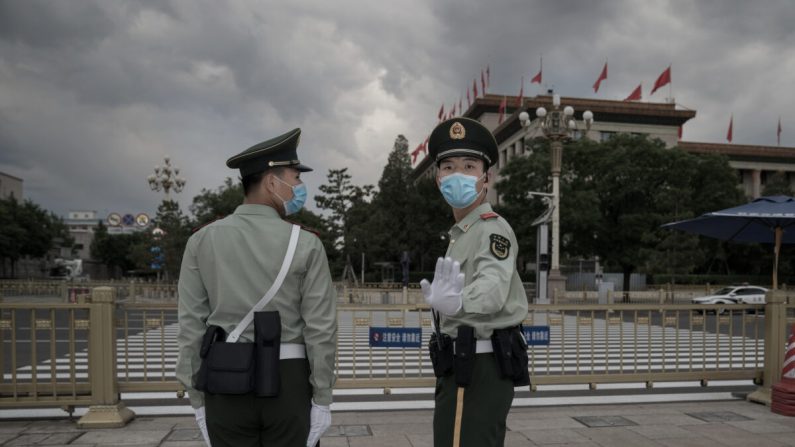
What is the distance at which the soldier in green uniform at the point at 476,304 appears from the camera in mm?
2352

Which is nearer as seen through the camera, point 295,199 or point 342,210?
point 295,199

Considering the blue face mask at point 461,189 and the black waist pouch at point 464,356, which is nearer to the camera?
the black waist pouch at point 464,356

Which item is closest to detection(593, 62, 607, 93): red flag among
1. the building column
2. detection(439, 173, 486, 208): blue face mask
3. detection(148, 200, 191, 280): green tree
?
detection(148, 200, 191, 280): green tree

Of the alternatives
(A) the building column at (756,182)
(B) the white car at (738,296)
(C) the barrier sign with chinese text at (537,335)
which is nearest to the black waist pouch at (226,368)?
(C) the barrier sign with chinese text at (537,335)

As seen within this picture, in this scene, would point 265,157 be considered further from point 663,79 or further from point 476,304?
point 663,79

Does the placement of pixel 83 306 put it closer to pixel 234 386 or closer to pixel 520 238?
pixel 234 386

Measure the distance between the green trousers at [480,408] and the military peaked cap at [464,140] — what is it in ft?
3.39

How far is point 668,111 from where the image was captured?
5034cm

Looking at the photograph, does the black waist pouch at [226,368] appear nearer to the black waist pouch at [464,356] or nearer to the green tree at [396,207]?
the black waist pouch at [464,356]

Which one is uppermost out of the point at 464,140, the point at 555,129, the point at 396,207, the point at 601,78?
the point at 601,78

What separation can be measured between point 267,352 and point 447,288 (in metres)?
0.81

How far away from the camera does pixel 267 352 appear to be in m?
2.36

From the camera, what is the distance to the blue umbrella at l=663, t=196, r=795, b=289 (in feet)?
22.9

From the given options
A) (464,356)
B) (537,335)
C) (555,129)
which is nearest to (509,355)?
(464,356)
